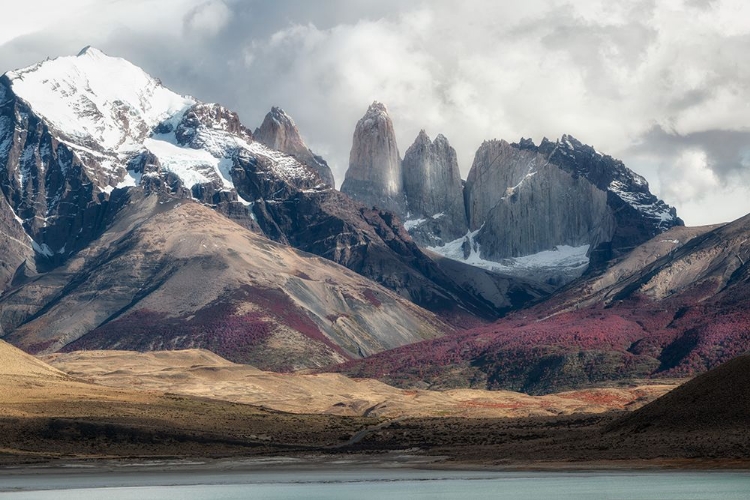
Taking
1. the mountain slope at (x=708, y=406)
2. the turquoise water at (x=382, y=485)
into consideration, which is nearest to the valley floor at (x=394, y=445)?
the mountain slope at (x=708, y=406)

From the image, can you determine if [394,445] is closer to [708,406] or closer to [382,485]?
[382,485]

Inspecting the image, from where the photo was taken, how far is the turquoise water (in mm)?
113375

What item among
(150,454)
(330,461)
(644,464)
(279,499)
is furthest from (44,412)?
(644,464)

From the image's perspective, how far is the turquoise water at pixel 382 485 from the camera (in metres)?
113

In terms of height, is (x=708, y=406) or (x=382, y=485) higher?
(x=708, y=406)

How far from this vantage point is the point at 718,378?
146 metres

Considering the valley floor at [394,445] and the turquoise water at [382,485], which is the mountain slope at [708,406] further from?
the turquoise water at [382,485]

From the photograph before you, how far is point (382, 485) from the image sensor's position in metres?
134

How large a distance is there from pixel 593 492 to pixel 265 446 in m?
88.1

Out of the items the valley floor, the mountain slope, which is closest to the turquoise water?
the valley floor

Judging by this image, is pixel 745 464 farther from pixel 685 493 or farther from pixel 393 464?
pixel 393 464

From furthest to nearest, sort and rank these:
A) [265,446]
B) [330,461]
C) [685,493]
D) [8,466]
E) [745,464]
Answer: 1. [265,446]
2. [330,461]
3. [8,466]
4. [745,464]
5. [685,493]

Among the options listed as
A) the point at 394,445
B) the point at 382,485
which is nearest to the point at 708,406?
the point at 382,485

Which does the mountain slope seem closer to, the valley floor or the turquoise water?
the valley floor
